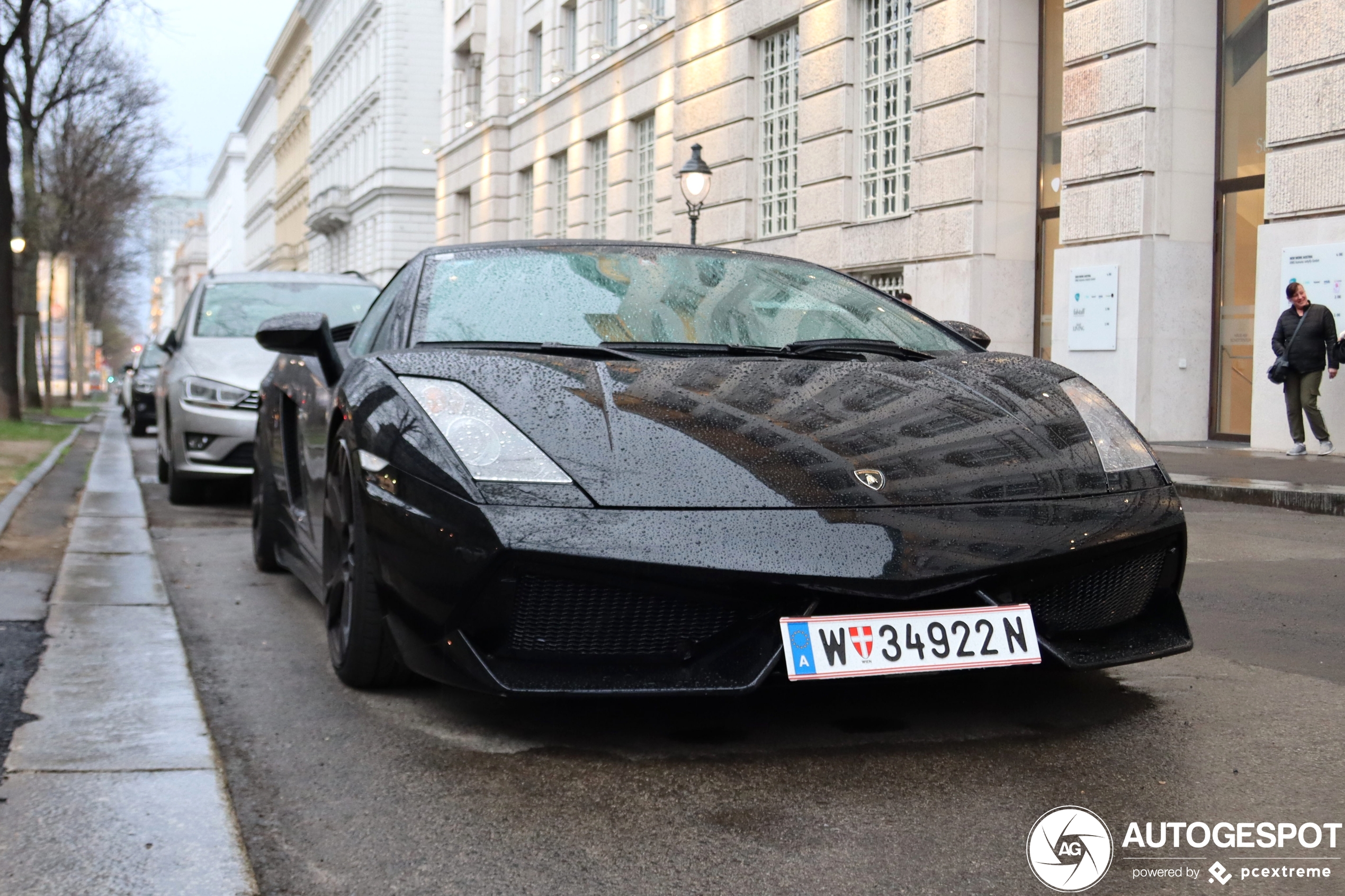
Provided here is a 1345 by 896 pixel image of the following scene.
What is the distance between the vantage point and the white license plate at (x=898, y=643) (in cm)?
288

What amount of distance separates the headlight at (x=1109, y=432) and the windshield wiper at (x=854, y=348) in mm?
426

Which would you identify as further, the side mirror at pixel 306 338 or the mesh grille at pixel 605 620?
the side mirror at pixel 306 338

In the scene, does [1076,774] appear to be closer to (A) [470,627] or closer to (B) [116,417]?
(A) [470,627]

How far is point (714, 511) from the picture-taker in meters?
2.97

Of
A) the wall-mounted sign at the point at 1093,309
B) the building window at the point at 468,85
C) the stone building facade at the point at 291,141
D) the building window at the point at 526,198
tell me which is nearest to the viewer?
the wall-mounted sign at the point at 1093,309

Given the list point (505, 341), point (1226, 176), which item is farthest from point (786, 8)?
point (505, 341)

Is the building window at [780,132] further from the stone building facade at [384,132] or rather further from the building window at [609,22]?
the stone building facade at [384,132]

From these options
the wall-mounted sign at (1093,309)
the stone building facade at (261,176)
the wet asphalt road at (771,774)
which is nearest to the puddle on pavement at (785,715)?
the wet asphalt road at (771,774)

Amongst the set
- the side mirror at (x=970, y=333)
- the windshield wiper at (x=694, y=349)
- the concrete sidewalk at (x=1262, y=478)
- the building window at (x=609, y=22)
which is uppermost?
the building window at (x=609, y=22)

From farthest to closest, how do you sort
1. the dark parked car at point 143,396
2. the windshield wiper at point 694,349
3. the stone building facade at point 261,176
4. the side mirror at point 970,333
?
the stone building facade at point 261,176 → the dark parked car at point 143,396 → the side mirror at point 970,333 → the windshield wiper at point 694,349

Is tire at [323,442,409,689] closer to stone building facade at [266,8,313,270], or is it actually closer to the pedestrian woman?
the pedestrian woman

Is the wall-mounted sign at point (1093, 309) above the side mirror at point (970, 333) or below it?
above

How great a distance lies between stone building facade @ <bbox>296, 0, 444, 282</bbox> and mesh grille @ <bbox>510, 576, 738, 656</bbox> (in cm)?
4575

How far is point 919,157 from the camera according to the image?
1859 centimetres
